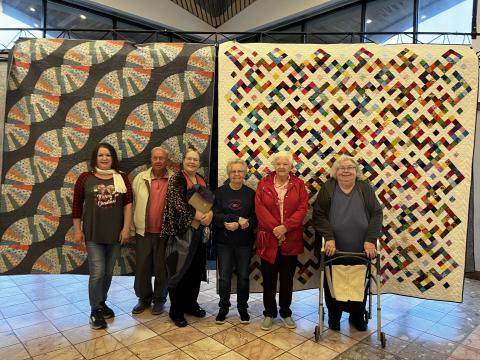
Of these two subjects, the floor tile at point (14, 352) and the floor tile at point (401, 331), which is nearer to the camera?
the floor tile at point (14, 352)

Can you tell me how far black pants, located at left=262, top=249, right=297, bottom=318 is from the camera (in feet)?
8.04

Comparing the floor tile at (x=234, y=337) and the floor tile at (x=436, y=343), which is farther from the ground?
the floor tile at (x=234, y=337)

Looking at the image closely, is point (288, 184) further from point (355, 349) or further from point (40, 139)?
point (40, 139)

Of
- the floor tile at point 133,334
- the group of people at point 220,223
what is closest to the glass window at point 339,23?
the group of people at point 220,223

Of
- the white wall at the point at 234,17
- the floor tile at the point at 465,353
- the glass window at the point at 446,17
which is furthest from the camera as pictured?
the white wall at the point at 234,17

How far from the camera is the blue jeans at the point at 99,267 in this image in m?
2.43

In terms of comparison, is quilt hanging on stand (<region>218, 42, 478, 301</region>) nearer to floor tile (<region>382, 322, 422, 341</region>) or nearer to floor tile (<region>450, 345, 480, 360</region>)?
floor tile (<region>382, 322, 422, 341</region>)

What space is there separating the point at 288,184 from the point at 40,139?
5.92 feet

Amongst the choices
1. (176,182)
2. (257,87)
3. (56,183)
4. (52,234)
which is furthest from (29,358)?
(257,87)

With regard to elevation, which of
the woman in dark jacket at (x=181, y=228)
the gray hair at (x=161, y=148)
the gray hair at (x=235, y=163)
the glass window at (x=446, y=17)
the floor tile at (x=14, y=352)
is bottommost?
the floor tile at (x=14, y=352)

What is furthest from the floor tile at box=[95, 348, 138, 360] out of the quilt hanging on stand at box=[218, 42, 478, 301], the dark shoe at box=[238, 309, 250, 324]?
the quilt hanging on stand at box=[218, 42, 478, 301]

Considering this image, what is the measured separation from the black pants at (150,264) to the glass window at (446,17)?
137 inches

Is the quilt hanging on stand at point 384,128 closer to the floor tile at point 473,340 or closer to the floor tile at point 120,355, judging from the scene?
the floor tile at point 473,340

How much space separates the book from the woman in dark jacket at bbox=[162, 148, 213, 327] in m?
0.02
